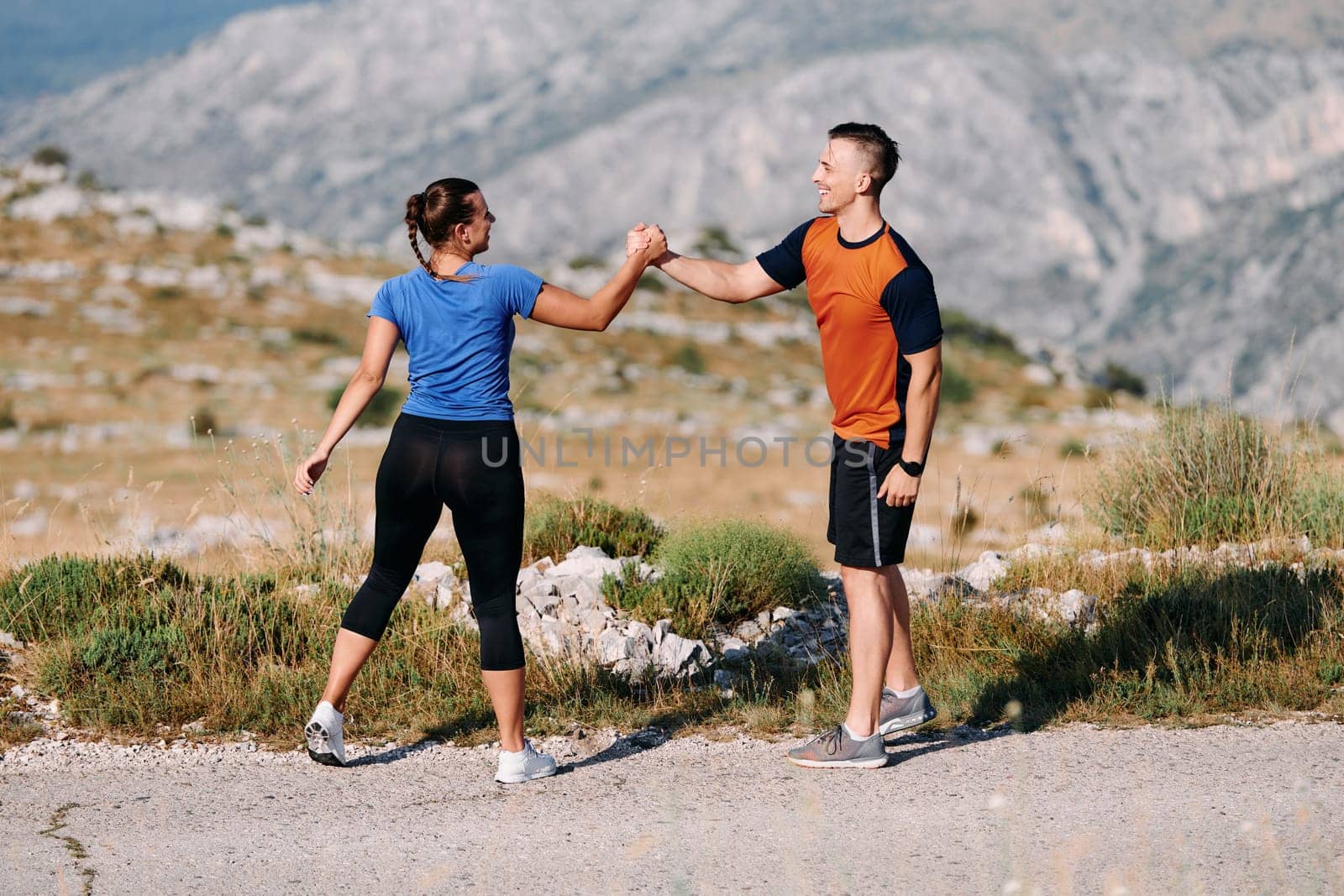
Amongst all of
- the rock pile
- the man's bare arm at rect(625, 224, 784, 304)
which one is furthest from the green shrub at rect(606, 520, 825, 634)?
the man's bare arm at rect(625, 224, 784, 304)

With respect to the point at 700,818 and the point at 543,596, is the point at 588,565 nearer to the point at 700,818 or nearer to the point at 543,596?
the point at 543,596

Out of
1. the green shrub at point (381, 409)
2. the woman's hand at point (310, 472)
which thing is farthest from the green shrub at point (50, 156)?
the woman's hand at point (310, 472)

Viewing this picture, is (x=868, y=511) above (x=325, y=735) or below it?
above

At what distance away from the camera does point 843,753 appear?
15.3 feet

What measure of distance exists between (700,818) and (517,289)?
1844 mm

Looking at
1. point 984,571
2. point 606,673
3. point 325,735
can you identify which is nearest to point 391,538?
point 325,735


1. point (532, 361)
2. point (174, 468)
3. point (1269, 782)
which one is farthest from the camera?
point (532, 361)

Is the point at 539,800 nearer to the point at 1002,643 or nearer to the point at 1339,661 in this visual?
the point at 1002,643

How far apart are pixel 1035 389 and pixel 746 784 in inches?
1362

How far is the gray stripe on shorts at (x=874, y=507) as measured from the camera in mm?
4590

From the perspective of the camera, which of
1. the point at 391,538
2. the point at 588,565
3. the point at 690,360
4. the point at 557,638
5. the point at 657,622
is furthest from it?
the point at 690,360

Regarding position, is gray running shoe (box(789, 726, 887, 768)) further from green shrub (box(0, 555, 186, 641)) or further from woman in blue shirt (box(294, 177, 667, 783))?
green shrub (box(0, 555, 186, 641))

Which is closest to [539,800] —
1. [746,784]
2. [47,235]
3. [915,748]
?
[746,784]

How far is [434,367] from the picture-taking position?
14.6 ft
